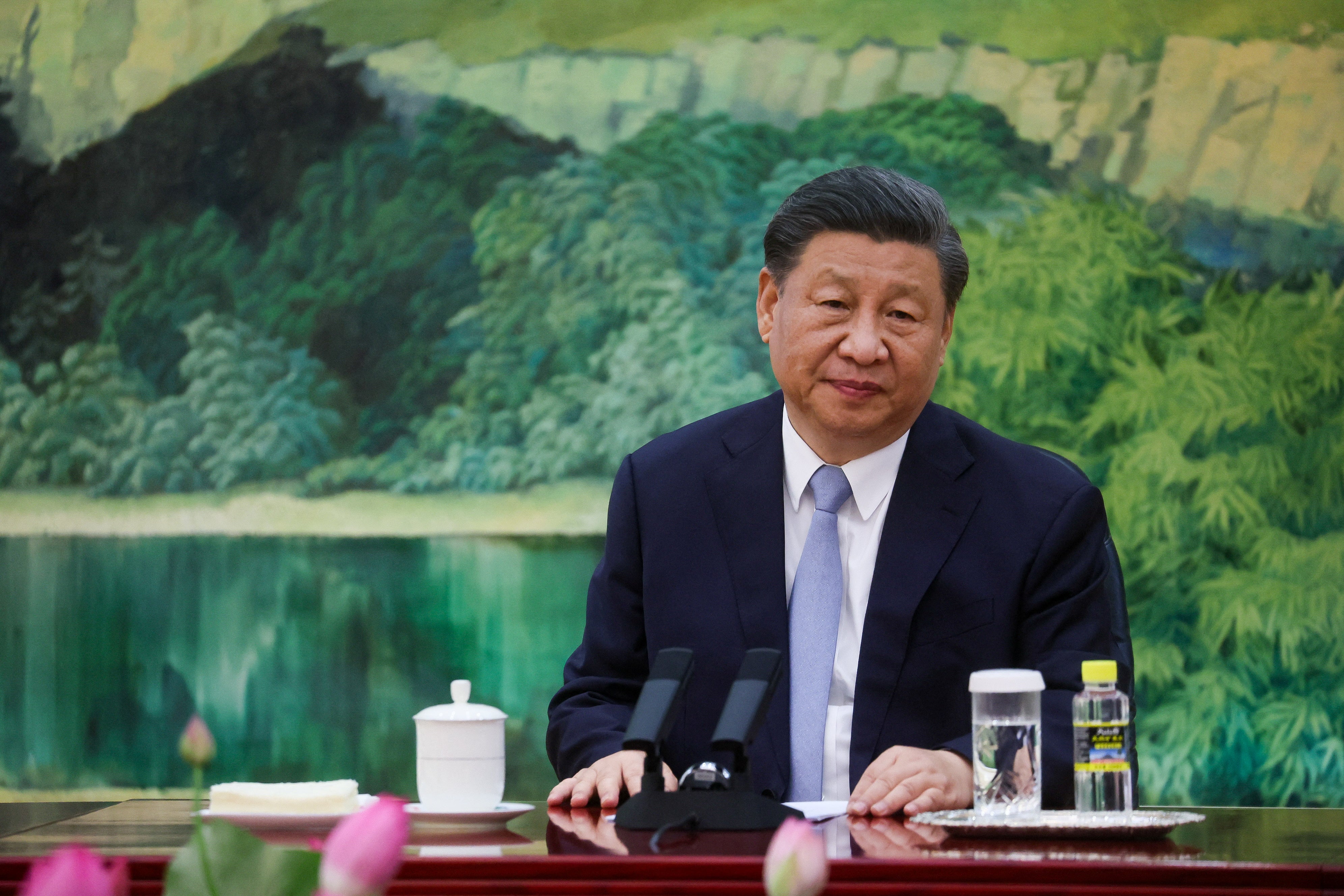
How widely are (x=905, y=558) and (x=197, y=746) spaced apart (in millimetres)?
1399

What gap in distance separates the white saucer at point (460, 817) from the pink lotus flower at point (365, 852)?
3.44 feet

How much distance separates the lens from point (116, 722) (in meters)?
4.19

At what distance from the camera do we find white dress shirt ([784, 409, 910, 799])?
5.78 feet

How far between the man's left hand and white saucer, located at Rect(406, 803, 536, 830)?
36 cm

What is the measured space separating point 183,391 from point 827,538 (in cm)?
297

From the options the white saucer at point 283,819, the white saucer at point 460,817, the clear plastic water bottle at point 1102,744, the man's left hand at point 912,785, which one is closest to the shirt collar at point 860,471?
the man's left hand at point 912,785

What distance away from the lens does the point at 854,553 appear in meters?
1.84

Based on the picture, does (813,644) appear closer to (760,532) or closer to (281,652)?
(760,532)

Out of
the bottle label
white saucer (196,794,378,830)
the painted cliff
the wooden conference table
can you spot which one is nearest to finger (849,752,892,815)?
the wooden conference table

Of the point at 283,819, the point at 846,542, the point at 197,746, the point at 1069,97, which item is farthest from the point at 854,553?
the point at 1069,97

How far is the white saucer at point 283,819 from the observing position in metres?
1.39

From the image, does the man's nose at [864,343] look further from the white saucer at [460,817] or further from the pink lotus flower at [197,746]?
the pink lotus flower at [197,746]

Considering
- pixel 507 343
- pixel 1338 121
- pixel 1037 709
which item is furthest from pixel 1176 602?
pixel 1037 709

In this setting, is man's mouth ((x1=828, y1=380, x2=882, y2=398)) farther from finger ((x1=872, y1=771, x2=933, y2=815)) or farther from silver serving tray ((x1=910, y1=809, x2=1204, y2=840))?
silver serving tray ((x1=910, y1=809, x2=1204, y2=840))
